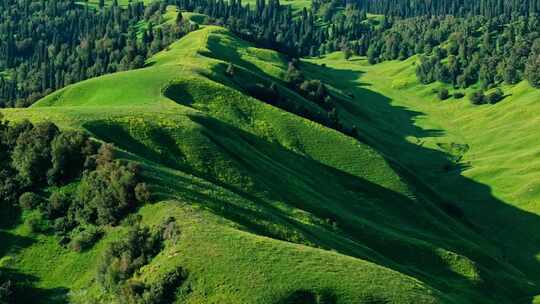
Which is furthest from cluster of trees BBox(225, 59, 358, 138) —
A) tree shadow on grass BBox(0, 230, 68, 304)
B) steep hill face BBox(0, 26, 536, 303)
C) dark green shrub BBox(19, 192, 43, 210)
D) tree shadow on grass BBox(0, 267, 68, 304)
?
tree shadow on grass BBox(0, 267, 68, 304)

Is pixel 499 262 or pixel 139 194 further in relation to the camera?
pixel 499 262

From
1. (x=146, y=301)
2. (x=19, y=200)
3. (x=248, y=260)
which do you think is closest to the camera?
(x=146, y=301)

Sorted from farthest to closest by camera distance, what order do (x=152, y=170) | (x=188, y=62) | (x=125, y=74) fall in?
1. (x=188, y=62)
2. (x=125, y=74)
3. (x=152, y=170)

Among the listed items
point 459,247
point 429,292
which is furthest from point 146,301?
point 459,247

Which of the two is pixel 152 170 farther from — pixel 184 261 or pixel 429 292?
pixel 429 292

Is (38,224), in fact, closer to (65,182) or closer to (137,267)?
(65,182)

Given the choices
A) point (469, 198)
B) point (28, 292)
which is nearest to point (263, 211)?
point (28, 292)

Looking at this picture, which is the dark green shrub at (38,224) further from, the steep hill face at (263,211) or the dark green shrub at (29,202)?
the dark green shrub at (29,202)
